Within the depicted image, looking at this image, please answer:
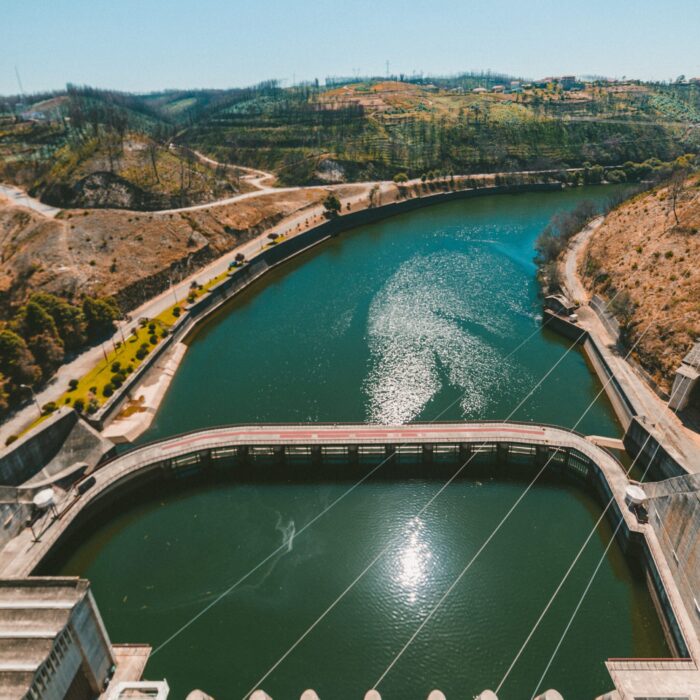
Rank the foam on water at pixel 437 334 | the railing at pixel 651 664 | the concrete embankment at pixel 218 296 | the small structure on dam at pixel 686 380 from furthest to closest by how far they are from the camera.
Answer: the foam on water at pixel 437 334 → the concrete embankment at pixel 218 296 → the small structure on dam at pixel 686 380 → the railing at pixel 651 664

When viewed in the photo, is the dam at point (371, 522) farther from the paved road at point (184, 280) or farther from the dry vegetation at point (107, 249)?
the dry vegetation at point (107, 249)

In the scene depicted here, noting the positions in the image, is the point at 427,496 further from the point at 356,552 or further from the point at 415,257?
the point at 415,257

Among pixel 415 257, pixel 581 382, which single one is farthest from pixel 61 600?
pixel 415 257

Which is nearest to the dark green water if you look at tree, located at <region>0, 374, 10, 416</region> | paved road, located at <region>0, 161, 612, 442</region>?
paved road, located at <region>0, 161, 612, 442</region>

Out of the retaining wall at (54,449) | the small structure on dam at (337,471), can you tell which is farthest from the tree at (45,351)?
the small structure on dam at (337,471)

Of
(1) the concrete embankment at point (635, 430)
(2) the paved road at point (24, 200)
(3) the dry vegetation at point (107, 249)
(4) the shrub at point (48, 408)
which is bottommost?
(1) the concrete embankment at point (635, 430)

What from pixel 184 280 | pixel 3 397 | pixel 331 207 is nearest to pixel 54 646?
pixel 3 397

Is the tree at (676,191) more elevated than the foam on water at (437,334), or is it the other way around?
the tree at (676,191)
